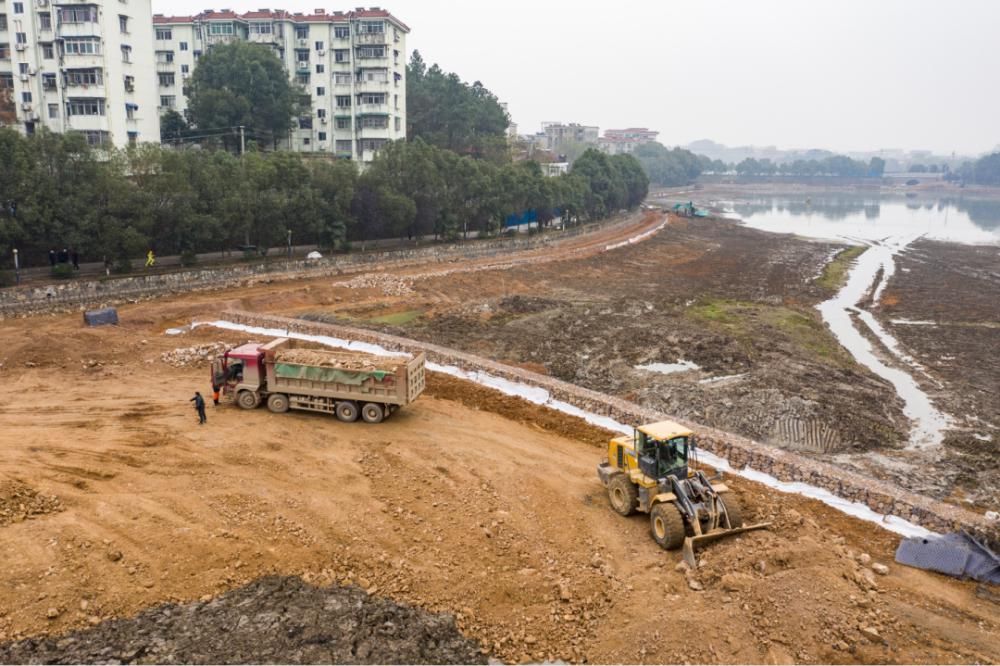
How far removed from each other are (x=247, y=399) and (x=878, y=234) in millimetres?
95442

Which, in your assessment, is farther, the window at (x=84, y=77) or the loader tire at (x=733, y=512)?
the window at (x=84, y=77)

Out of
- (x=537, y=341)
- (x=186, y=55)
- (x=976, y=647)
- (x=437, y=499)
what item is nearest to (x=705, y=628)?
(x=976, y=647)

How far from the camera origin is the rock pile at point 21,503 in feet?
45.5

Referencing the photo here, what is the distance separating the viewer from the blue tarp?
12508 millimetres

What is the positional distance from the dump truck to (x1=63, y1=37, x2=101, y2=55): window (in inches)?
1589

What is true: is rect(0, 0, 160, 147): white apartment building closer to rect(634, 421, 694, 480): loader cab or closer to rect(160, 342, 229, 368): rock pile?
rect(160, 342, 229, 368): rock pile

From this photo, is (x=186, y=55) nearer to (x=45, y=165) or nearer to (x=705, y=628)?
(x=45, y=165)

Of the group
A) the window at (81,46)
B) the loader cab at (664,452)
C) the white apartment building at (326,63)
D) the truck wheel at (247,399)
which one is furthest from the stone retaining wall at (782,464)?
the white apartment building at (326,63)

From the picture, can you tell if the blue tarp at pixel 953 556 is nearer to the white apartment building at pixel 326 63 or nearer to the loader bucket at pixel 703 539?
the loader bucket at pixel 703 539

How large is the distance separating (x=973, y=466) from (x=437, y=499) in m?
Result: 15.2

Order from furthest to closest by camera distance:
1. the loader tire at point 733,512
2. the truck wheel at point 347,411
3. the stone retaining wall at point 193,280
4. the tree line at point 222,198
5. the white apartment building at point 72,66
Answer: the white apartment building at point 72,66 < the tree line at point 222,198 < the stone retaining wall at point 193,280 < the truck wheel at point 347,411 < the loader tire at point 733,512

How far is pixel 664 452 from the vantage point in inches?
543

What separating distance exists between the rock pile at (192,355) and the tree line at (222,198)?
44.5 feet

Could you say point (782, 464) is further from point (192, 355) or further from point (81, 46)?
point (81, 46)
